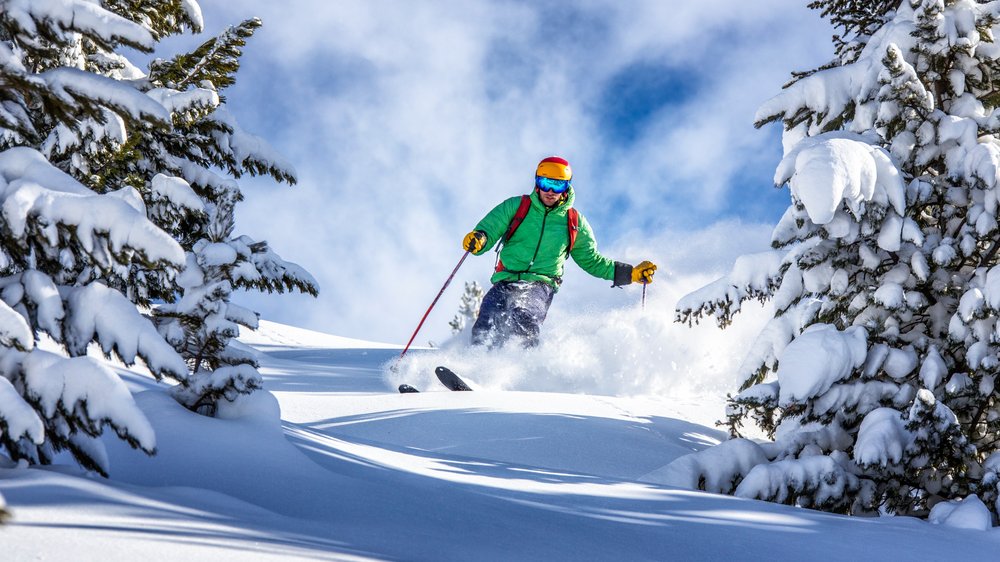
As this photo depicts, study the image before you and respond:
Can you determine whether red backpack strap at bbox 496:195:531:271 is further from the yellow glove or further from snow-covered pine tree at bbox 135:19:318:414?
snow-covered pine tree at bbox 135:19:318:414

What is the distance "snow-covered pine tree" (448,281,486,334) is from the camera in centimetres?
4169

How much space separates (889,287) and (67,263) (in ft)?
15.7

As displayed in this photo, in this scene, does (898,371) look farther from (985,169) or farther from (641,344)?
(641,344)

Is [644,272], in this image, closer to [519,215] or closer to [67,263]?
[519,215]

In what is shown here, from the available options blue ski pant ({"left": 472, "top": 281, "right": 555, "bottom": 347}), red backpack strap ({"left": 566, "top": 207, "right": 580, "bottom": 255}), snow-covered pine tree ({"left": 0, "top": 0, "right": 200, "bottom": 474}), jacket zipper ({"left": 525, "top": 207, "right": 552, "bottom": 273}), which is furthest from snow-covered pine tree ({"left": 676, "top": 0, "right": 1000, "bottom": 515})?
red backpack strap ({"left": 566, "top": 207, "right": 580, "bottom": 255})

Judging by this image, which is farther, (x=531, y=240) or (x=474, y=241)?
(x=531, y=240)

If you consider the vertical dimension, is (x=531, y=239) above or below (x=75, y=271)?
above

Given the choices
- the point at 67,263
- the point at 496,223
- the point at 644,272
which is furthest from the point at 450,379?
the point at 67,263

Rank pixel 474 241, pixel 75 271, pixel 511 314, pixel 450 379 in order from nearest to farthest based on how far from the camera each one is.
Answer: pixel 75 271 < pixel 450 379 < pixel 511 314 < pixel 474 241

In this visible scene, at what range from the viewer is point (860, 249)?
16.6 feet

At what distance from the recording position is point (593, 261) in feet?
38.6

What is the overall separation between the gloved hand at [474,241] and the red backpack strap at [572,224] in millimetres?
1377

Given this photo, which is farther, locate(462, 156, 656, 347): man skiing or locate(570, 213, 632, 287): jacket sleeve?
locate(570, 213, 632, 287): jacket sleeve

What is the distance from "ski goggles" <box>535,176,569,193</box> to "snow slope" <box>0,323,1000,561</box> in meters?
5.73
